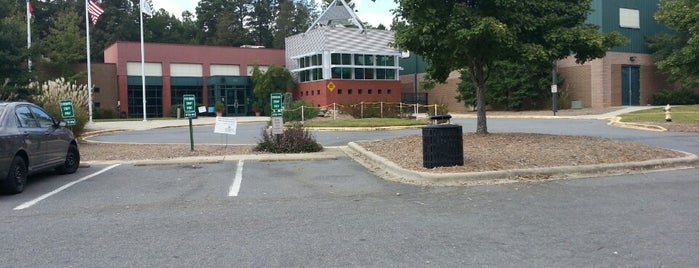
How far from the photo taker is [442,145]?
10438 mm

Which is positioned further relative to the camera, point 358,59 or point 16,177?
point 358,59

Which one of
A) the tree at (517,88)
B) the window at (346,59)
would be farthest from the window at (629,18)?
Result: the window at (346,59)

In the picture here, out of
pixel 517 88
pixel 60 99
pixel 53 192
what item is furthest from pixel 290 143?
pixel 517 88

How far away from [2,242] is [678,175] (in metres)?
10.4

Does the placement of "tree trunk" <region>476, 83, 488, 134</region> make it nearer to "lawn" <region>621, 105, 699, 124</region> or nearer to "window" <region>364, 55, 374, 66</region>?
"lawn" <region>621, 105, 699, 124</region>

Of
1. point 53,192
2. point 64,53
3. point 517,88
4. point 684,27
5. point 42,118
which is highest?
point 64,53

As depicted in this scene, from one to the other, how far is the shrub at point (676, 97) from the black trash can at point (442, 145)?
39.5 metres

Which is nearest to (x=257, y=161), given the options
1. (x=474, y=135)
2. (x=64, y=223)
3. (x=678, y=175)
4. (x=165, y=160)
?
(x=165, y=160)

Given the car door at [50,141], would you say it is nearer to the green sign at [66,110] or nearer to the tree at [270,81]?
the green sign at [66,110]

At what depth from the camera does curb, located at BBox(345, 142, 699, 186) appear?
9727mm

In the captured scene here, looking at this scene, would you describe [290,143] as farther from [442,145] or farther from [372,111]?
[372,111]

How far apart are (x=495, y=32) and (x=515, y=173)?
3.28 m

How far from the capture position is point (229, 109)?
5444 cm

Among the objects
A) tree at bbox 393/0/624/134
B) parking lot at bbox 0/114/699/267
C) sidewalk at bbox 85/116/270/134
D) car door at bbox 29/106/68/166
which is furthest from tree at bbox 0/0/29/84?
tree at bbox 393/0/624/134
